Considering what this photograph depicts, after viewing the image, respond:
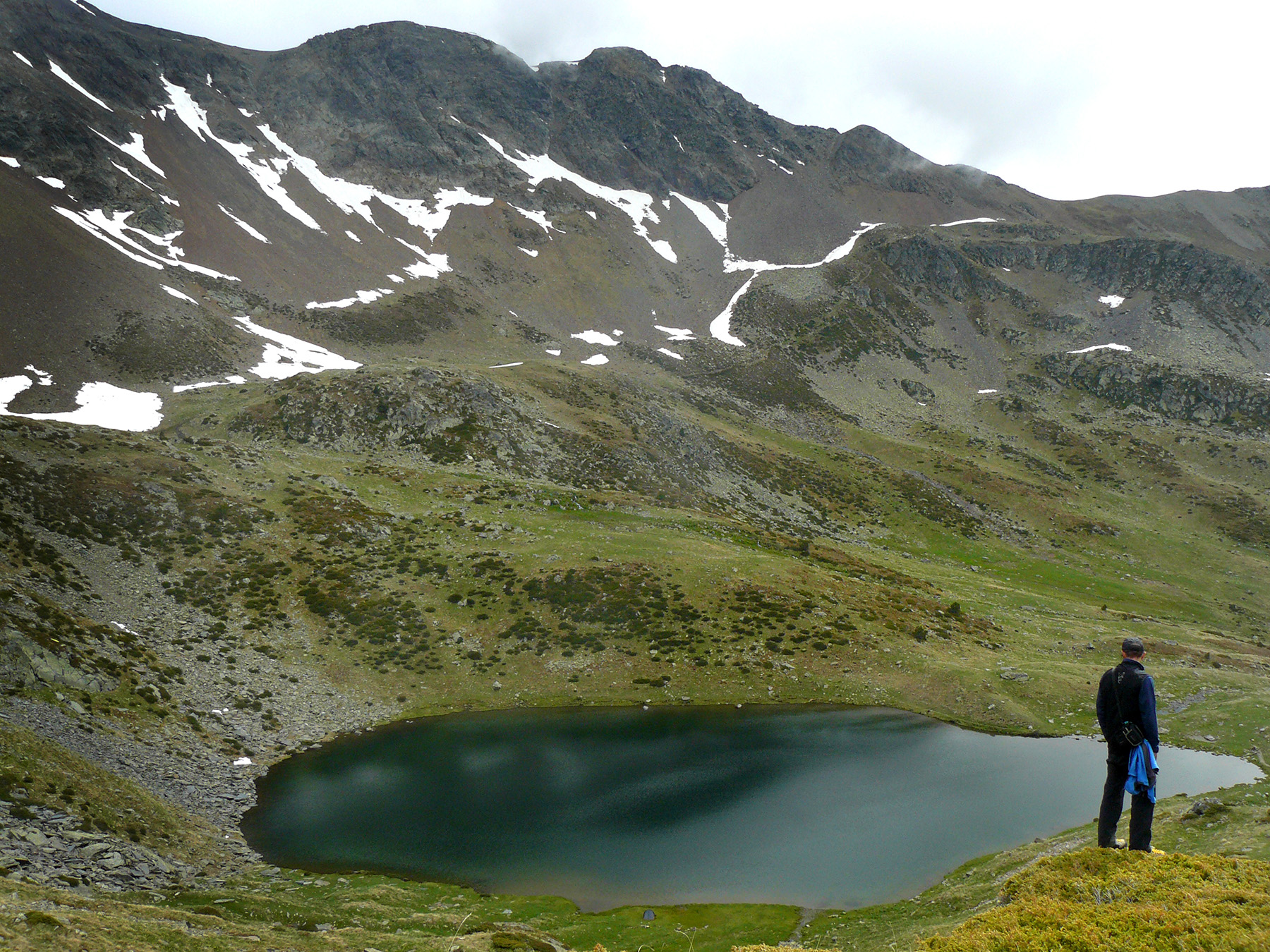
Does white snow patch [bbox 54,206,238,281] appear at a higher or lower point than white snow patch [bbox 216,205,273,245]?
lower

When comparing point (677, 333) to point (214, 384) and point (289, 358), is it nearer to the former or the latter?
point (289, 358)

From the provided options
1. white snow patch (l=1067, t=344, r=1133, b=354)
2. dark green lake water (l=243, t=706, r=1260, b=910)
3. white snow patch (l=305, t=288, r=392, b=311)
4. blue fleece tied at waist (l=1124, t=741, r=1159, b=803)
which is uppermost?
white snow patch (l=1067, t=344, r=1133, b=354)

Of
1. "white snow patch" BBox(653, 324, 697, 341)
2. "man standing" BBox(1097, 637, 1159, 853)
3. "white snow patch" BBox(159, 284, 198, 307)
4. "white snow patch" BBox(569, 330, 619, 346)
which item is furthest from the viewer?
"white snow patch" BBox(653, 324, 697, 341)

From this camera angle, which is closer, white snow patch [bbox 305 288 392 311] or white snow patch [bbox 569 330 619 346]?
white snow patch [bbox 305 288 392 311]

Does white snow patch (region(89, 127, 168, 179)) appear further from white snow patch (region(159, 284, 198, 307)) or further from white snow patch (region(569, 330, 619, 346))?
white snow patch (region(569, 330, 619, 346))

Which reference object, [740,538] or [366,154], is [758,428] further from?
[366,154]

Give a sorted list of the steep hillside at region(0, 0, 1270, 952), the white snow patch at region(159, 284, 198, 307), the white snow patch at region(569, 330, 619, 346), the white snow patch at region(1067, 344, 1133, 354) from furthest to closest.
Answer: the white snow patch at region(1067, 344, 1133, 354), the white snow patch at region(569, 330, 619, 346), the white snow patch at region(159, 284, 198, 307), the steep hillside at region(0, 0, 1270, 952)

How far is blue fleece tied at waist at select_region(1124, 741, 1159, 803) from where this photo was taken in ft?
40.5

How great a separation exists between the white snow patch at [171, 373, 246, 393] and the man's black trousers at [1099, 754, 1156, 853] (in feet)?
389

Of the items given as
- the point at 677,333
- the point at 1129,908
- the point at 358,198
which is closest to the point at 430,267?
the point at 358,198

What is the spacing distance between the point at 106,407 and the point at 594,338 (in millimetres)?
100169

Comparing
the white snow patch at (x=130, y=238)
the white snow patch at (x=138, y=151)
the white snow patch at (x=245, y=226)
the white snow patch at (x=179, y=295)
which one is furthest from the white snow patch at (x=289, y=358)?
the white snow patch at (x=138, y=151)

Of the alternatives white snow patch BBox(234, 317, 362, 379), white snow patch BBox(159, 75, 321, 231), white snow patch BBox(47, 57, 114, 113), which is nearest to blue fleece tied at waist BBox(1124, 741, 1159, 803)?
white snow patch BBox(234, 317, 362, 379)

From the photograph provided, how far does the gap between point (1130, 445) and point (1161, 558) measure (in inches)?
2068
